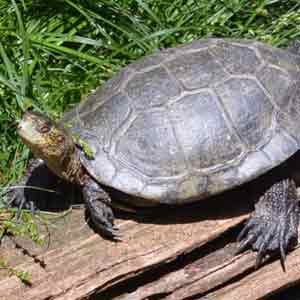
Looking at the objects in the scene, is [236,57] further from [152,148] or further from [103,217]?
[103,217]

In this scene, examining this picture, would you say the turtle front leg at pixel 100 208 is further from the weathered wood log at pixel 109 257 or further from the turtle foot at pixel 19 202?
the turtle foot at pixel 19 202

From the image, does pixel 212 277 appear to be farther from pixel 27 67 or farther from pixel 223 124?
pixel 27 67

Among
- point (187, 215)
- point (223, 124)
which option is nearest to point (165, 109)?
point (223, 124)

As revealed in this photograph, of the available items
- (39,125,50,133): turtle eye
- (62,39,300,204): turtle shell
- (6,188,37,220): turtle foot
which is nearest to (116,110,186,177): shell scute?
(62,39,300,204): turtle shell

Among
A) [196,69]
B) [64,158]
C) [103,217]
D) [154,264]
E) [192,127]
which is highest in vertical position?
[196,69]

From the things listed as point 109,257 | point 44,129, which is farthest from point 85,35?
point 109,257

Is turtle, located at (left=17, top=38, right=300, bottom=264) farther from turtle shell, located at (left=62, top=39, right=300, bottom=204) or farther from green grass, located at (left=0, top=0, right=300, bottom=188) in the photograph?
green grass, located at (left=0, top=0, right=300, bottom=188)
